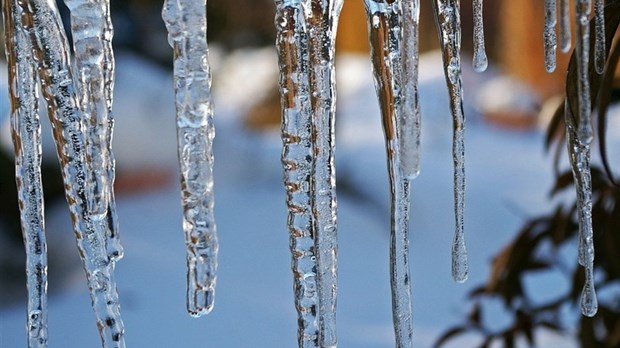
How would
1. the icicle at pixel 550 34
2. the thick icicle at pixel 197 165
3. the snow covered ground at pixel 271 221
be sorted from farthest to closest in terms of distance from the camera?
the snow covered ground at pixel 271 221, the icicle at pixel 550 34, the thick icicle at pixel 197 165

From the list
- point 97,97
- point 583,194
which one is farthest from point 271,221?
point 97,97

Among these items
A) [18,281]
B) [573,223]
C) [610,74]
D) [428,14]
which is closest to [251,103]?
[428,14]

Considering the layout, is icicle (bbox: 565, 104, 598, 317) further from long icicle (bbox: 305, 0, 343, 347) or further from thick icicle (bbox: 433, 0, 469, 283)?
long icicle (bbox: 305, 0, 343, 347)

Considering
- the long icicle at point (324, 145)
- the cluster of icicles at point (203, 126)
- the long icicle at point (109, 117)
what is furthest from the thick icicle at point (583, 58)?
the long icicle at point (109, 117)

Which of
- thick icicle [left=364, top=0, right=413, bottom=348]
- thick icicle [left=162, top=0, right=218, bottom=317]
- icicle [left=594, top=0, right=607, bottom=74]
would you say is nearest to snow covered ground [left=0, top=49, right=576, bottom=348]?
icicle [left=594, top=0, right=607, bottom=74]

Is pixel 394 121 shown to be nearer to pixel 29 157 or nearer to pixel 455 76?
pixel 455 76

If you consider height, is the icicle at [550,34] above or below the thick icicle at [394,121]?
above

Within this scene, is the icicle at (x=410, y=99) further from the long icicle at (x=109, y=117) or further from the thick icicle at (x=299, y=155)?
the long icicle at (x=109, y=117)
